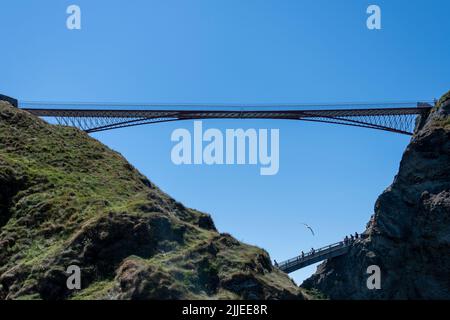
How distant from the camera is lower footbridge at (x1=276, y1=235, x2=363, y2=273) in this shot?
236 ft

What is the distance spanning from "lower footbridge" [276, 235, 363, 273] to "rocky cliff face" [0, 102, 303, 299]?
3361cm

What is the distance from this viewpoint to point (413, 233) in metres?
70.1

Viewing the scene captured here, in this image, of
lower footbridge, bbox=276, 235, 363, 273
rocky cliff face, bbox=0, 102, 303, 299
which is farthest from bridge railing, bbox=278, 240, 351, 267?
rocky cliff face, bbox=0, 102, 303, 299

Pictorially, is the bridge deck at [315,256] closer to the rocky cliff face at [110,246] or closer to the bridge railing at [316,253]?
the bridge railing at [316,253]

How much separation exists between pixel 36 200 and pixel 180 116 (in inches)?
1039

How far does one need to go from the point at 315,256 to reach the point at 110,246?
4765cm

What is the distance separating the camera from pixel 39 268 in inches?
1163

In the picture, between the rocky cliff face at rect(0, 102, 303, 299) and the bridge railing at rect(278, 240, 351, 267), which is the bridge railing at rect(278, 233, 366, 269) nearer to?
the bridge railing at rect(278, 240, 351, 267)

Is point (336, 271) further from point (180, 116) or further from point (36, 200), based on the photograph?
point (36, 200)

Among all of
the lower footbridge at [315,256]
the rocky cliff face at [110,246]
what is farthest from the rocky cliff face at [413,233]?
the rocky cliff face at [110,246]

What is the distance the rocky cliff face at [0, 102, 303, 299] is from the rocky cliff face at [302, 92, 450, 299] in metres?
36.6

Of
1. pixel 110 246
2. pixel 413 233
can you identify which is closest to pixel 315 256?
pixel 413 233

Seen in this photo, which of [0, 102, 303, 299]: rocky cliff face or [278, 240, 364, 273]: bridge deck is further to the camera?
[278, 240, 364, 273]: bridge deck
